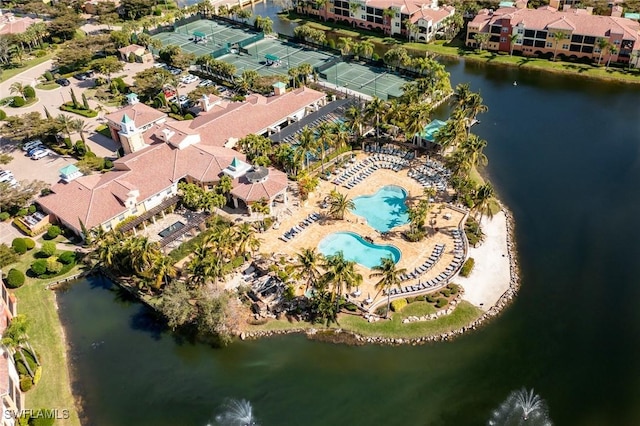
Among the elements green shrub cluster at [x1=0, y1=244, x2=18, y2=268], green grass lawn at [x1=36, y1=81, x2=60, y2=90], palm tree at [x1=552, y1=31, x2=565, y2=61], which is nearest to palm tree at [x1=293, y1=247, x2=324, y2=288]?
green shrub cluster at [x1=0, y1=244, x2=18, y2=268]

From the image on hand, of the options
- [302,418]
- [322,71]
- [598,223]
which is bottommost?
[302,418]

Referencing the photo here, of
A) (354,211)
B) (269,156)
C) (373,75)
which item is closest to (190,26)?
(373,75)

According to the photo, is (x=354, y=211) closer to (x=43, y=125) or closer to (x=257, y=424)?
(x=257, y=424)

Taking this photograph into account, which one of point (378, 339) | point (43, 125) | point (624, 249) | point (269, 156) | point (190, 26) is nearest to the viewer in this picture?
point (378, 339)

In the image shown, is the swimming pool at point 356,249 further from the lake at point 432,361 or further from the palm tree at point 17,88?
the palm tree at point 17,88

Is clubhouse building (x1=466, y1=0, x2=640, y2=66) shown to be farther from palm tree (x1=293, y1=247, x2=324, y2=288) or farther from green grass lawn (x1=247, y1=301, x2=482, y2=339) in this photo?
palm tree (x1=293, y1=247, x2=324, y2=288)

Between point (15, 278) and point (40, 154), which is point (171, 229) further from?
point (40, 154)

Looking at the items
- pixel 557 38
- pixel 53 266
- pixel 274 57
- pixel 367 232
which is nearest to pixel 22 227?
pixel 53 266

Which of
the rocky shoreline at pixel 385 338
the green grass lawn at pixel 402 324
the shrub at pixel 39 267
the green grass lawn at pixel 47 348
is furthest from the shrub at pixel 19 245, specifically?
the green grass lawn at pixel 402 324
